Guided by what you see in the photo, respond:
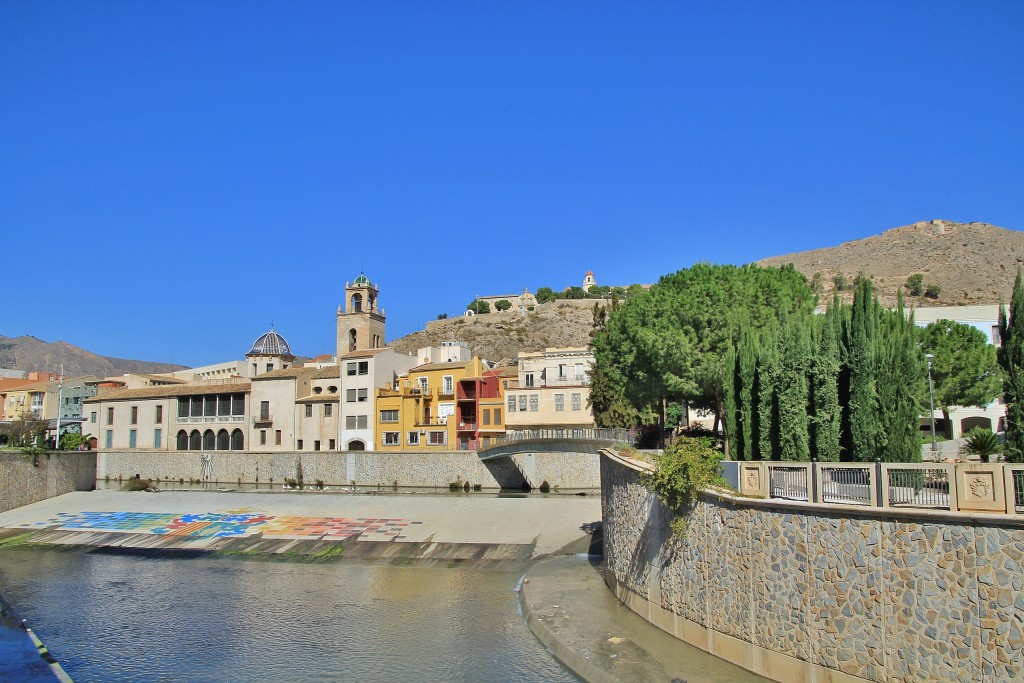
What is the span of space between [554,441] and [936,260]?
399ft

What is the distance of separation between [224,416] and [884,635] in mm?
77180

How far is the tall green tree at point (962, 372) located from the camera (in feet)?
170

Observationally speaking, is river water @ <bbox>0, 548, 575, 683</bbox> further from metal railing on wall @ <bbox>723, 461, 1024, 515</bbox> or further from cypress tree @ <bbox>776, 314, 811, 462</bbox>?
cypress tree @ <bbox>776, 314, 811, 462</bbox>

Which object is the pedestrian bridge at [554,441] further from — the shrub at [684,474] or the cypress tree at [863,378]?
the shrub at [684,474]

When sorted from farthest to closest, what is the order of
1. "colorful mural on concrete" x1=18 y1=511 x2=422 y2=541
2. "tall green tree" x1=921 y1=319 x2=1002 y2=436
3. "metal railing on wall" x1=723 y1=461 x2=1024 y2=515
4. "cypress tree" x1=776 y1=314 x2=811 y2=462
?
"tall green tree" x1=921 y1=319 x2=1002 y2=436 → "colorful mural on concrete" x1=18 y1=511 x2=422 y2=541 → "cypress tree" x1=776 y1=314 x2=811 y2=462 → "metal railing on wall" x1=723 y1=461 x2=1024 y2=515

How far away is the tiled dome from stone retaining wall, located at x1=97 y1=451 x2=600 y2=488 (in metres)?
26.4

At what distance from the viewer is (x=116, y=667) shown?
23266 millimetres

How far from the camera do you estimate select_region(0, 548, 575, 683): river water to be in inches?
884

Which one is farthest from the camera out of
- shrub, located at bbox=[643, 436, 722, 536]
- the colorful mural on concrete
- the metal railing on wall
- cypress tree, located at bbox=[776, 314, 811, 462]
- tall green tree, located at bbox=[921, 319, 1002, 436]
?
tall green tree, located at bbox=[921, 319, 1002, 436]

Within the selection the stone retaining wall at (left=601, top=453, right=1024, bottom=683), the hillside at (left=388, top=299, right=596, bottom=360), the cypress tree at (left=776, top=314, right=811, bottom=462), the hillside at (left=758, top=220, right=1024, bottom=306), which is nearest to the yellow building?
the cypress tree at (left=776, top=314, right=811, bottom=462)

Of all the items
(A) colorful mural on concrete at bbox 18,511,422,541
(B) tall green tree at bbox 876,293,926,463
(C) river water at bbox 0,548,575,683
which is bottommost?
(C) river water at bbox 0,548,575,683

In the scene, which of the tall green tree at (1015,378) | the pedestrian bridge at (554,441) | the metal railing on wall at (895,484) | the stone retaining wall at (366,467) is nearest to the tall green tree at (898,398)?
the tall green tree at (1015,378)

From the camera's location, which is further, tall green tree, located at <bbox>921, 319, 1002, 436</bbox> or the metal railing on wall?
tall green tree, located at <bbox>921, 319, 1002, 436</bbox>

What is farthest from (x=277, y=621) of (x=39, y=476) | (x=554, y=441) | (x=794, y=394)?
(x=39, y=476)
